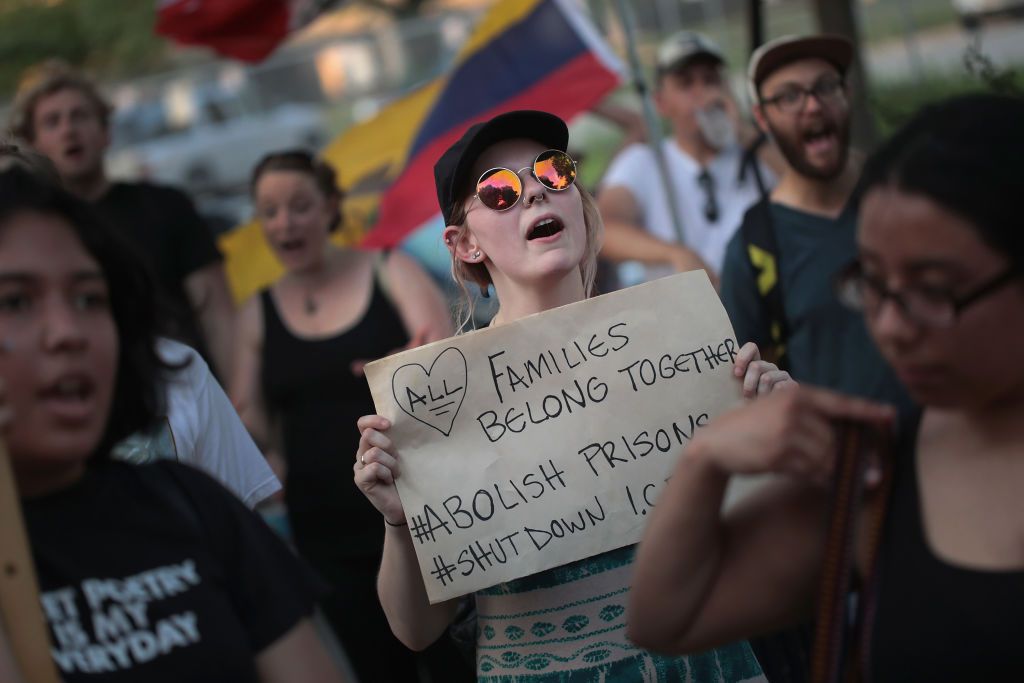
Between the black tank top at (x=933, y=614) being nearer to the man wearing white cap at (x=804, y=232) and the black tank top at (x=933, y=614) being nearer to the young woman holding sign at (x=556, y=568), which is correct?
the young woman holding sign at (x=556, y=568)

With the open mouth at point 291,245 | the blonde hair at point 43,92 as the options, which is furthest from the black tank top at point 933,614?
the blonde hair at point 43,92

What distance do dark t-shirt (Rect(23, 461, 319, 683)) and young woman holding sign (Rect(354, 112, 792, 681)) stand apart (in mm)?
710

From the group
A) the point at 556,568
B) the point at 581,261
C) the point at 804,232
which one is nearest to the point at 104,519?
the point at 556,568

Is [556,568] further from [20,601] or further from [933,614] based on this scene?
[20,601]

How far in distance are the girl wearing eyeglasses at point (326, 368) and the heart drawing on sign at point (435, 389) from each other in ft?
6.09

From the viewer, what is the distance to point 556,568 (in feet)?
9.27

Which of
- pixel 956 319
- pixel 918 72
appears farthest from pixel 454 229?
pixel 918 72

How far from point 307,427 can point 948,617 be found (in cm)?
359

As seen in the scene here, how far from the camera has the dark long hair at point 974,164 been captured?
172cm

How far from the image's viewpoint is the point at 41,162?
308cm

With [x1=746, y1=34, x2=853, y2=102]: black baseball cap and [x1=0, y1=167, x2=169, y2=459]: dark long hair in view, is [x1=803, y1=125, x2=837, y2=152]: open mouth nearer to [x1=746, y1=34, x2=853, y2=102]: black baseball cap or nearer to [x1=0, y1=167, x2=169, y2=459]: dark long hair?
[x1=746, y1=34, x2=853, y2=102]: black baseball cap

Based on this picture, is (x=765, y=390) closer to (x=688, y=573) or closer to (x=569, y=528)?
(x=569, y=528)

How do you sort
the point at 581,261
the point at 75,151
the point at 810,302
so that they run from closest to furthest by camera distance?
1. the point at 581,261
2. the point at 810,302
3. the point at 75,151

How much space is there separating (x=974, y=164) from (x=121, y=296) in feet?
4.28
